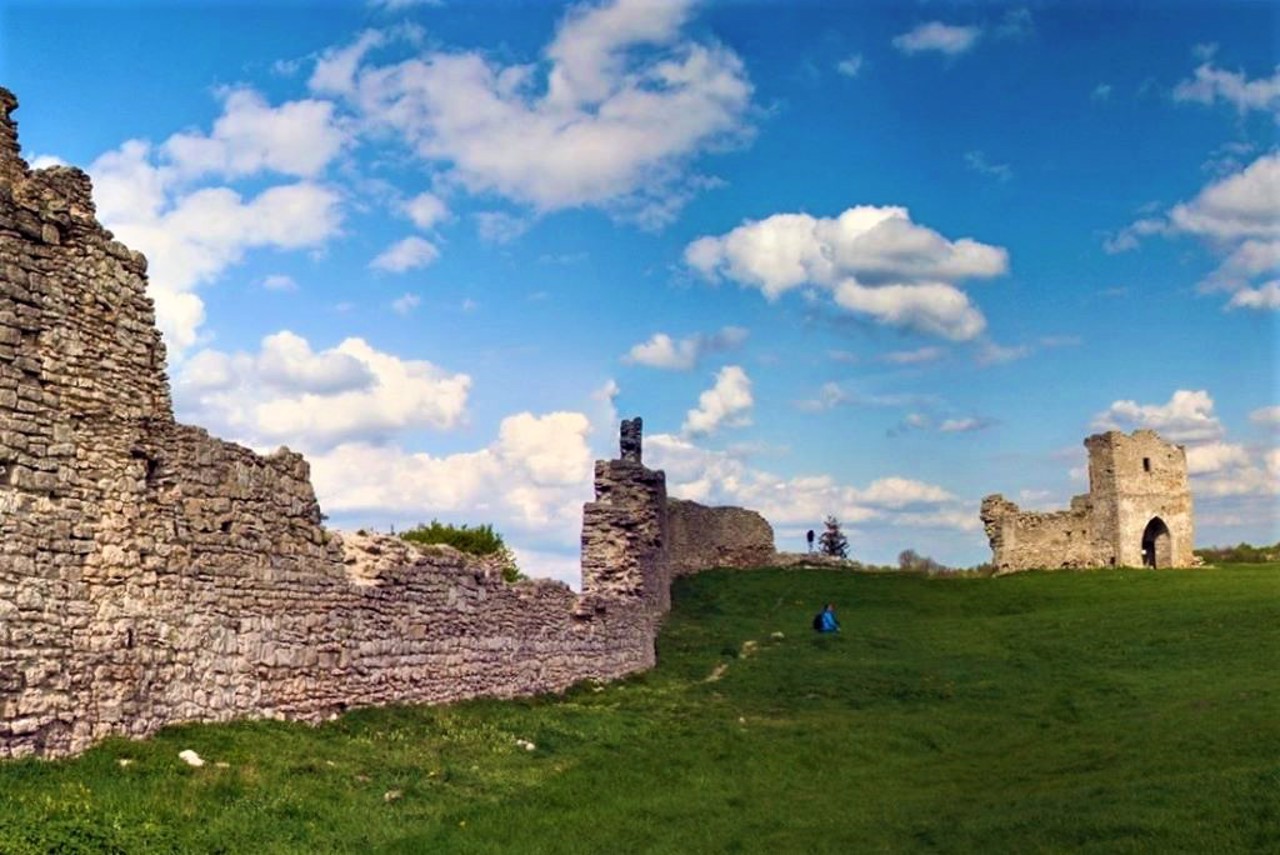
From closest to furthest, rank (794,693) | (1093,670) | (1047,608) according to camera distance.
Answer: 1. (794,693)
2. (1093,670)
3. (1047,608)

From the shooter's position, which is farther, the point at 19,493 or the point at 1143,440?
the point at 1143,440

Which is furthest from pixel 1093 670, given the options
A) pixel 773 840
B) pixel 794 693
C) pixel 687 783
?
pixel 773 840

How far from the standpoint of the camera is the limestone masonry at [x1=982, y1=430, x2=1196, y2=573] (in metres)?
47.2

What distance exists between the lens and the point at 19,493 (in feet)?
36.4

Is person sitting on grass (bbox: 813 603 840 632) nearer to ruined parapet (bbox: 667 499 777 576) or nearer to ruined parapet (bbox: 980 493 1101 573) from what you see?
ruined parapet (bbox: 667 499 777 576)

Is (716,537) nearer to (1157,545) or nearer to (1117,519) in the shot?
(1117,519)

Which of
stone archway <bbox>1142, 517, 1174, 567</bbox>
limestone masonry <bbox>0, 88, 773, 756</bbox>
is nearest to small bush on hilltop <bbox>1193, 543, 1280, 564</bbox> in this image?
stone archway <bbox>1142, 517, 1174, 567</bbox>

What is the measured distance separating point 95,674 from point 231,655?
2159mm

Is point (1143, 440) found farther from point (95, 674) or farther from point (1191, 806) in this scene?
point (95, 674)

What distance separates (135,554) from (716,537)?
108 feet

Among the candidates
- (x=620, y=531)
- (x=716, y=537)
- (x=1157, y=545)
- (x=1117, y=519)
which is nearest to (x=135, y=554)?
(x=620, y=531)

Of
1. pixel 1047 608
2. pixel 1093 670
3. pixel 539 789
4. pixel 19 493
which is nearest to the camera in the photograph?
pixel 19 493

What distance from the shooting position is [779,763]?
16.6 meters

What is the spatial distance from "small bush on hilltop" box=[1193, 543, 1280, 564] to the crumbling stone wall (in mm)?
41706
